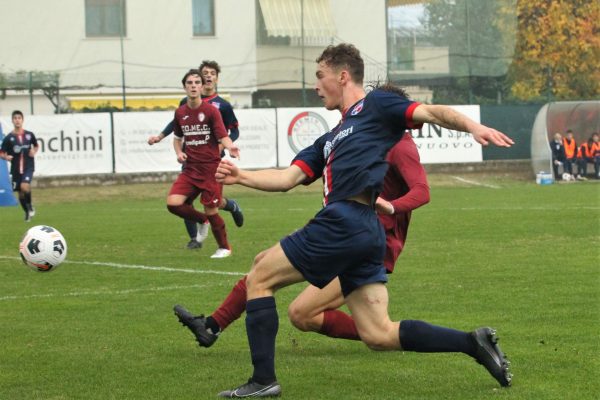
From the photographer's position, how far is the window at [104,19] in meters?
35.8

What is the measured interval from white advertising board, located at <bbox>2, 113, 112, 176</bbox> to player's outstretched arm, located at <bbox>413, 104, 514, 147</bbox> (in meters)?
23.8

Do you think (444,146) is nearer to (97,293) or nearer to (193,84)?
(193,84)

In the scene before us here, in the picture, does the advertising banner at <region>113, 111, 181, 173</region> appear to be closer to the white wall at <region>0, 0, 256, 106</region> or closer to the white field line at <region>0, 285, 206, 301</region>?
the white wall at <region>0, 0, 256, 106</region>

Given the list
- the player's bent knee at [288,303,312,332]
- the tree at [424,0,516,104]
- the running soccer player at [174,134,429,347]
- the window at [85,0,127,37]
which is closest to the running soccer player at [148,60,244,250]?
the running soccer player at [174,134,429,347]

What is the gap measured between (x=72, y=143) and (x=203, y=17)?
11.5m

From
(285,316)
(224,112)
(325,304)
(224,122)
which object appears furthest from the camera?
(224,122)

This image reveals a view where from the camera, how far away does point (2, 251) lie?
1527 cm

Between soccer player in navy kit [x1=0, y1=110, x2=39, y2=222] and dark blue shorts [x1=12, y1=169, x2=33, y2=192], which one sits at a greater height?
soccer player in navy kit [x1=0, y1=110, x2=39, y2=222]

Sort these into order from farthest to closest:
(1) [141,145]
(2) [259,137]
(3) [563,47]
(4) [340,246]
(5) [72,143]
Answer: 1. (3) [563,47]
2. (2) [259,137]
3. (1) [141,145]
4. (5) [72,143]
5. (4) [340,246]

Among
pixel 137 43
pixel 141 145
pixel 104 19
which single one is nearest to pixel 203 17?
pixel 137 43

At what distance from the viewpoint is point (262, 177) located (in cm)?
648

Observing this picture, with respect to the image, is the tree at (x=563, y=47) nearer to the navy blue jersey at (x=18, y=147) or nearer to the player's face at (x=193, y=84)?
the navy blue jersey at (x=18, y=147)

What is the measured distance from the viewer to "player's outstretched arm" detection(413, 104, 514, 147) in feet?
17.5

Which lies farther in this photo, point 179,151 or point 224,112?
point 224,112
